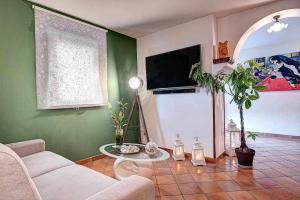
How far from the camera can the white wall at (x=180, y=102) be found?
9.22 ft

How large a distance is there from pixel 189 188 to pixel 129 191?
130 cm

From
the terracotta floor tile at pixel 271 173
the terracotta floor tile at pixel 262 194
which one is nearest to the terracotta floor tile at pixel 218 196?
the terracotta floor tile at pixel 262 194

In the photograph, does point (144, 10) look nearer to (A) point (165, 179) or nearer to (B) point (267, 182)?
(A) point (165, 179)

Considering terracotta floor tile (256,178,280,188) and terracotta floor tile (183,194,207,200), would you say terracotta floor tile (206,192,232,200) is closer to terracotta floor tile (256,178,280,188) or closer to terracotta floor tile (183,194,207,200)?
terracotta floor tile (183,194,207,200)

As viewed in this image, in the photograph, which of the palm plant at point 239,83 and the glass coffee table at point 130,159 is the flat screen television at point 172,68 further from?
the glass coffee table at point 130,159

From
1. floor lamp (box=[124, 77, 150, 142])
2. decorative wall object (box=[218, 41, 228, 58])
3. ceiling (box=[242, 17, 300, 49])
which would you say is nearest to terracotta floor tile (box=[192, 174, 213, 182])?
floor lamp (box=[124, 77, 150, 142])

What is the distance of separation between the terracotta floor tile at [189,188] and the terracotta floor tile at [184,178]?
76 millimetres

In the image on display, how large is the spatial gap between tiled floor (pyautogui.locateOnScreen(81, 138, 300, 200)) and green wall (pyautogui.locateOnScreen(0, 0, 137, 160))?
1.60 feet

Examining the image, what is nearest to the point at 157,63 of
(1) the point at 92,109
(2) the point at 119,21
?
(2) the point at 119,21

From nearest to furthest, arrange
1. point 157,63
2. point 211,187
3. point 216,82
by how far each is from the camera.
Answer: point 211,187
point 216,82
point 157,63

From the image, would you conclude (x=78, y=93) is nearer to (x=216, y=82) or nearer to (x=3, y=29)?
(x=3, y=29)

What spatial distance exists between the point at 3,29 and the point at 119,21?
1.56 meters

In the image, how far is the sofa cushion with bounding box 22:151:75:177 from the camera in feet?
4.92

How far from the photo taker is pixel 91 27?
2912 millimetres
